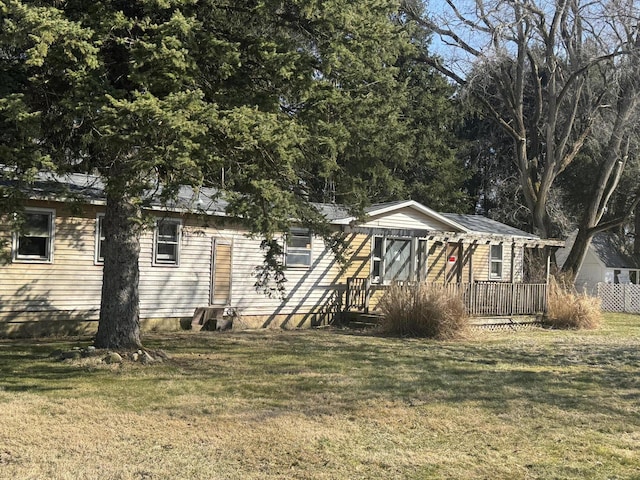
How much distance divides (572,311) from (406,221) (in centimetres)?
507

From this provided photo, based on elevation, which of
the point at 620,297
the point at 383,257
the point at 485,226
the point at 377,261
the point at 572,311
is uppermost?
the point at 485,226

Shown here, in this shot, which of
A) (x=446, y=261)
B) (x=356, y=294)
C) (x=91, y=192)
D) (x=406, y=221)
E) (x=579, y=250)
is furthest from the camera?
(x=579, y=250)

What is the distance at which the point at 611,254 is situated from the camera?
35531mm

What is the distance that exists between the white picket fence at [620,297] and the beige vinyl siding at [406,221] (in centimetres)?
1085

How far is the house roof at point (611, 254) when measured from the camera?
114 feet

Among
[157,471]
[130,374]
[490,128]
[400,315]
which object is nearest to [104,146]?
[130,374]

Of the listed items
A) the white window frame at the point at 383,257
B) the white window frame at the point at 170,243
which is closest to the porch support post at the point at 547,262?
the white window frame at the point at 383,257

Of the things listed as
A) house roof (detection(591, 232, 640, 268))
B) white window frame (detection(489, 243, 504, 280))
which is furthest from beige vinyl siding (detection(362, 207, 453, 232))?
house roof (detection(591, 232, 640, 268))

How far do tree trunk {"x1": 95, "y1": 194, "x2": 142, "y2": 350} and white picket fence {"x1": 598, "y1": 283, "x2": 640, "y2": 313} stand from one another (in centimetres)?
2142

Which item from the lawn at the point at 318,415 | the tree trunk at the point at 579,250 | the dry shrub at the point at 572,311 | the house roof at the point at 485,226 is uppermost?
the house roof at the point at 485,226

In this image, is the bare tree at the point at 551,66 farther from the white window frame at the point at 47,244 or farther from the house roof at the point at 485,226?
the white window frame at the point at 47,244

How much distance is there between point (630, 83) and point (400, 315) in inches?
546

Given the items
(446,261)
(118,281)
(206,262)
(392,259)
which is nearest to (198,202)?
(206,262)

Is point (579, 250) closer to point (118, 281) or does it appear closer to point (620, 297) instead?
point (620, 297)
